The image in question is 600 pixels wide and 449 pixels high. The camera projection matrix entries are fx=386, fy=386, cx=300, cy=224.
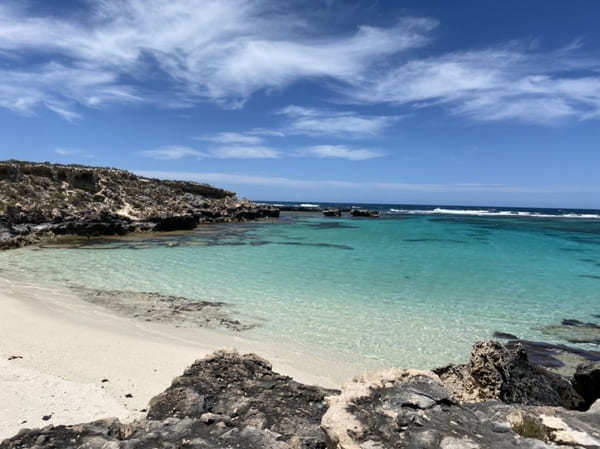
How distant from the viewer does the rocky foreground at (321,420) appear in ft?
10.9

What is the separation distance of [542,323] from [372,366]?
658 centimetres

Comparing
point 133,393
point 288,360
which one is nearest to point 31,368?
Answer: point 133,393

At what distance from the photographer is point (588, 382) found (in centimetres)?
610

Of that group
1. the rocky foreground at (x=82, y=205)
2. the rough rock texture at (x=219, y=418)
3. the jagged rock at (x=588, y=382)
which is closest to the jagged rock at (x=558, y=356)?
the jagged rock at (x=588, y=382)

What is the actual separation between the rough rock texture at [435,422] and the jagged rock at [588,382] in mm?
2904

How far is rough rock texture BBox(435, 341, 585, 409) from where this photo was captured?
17.7 feet

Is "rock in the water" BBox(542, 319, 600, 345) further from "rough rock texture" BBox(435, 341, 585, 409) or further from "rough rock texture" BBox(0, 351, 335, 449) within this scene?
"rough rock texture" BBox(0, 351, 335, 449)

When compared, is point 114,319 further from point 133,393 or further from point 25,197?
point 25,197

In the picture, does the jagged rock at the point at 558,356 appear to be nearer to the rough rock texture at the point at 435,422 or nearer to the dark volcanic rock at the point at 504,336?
the dark volcanic rock at the point at 504,336

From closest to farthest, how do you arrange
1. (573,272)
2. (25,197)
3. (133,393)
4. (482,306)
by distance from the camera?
(133,393) → (482,306) → (573,272) → (25,197)

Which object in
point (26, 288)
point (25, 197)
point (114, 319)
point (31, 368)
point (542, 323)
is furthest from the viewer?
point (25, 197)

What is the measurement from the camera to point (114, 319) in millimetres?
10789

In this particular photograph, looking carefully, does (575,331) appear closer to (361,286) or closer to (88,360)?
(361,286)

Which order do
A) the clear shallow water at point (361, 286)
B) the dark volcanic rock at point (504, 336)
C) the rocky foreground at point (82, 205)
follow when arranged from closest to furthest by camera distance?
the clear shallow water at point (361, 286) → the dark volcanic rock at point (504, 336) → the rocky foreground at point (82, 205)
